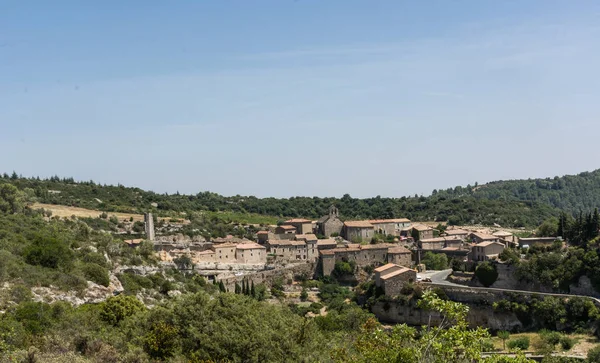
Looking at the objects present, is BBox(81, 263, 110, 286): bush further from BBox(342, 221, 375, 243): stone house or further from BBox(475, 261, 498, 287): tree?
BBox(342, 221, 375, 243): stone house

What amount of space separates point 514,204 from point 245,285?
76201mm

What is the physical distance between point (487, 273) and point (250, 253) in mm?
26564

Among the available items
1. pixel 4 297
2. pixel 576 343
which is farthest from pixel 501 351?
pixel 4 297

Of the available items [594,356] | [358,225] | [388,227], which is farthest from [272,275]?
[594,356]

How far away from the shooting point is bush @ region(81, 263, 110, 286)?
38781 millimetres

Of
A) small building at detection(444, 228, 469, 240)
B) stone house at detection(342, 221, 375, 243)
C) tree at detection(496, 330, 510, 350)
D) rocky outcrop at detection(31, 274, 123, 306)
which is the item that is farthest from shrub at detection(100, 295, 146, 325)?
small building at detection(444, 228, 469, 240)

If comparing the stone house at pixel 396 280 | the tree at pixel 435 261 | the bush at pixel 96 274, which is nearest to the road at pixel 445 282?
the stone house at pixel 396 280

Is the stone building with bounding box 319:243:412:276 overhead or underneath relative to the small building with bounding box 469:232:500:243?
underneath

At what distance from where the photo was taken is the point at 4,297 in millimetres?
29625

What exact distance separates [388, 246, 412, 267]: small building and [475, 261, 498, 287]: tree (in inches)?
531

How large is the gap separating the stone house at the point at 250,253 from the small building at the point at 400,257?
46.0ft

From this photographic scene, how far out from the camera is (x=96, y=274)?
1543 inches

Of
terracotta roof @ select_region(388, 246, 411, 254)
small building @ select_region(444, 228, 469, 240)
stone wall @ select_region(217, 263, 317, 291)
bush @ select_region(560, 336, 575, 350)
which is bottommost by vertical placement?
bush @ select_region(560, 336, 575, 350)

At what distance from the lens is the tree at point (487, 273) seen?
5531 centimetres
